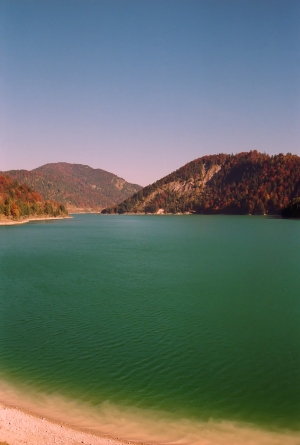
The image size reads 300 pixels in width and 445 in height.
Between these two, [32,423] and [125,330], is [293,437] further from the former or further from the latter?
[125,330]

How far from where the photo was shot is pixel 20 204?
14200 centimetres

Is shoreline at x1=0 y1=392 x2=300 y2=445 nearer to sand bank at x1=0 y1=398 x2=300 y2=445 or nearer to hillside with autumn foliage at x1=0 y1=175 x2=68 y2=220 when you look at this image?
sand bank at x1=0 y1=398 x2=300 y2=445

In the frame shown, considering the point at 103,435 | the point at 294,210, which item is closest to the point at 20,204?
the point at 294,210

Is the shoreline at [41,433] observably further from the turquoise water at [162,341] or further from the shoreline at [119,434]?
the turquoise water at [162,341]

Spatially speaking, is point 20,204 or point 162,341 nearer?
point 162,341

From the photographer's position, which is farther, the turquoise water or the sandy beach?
the turquoise water

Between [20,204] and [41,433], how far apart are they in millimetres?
141229

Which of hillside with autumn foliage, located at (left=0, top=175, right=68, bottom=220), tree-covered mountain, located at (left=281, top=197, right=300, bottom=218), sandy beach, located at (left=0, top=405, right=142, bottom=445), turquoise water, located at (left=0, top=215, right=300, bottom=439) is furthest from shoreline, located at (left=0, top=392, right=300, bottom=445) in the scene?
tree-covered mountain, located at (left=281, top=197, right=300, bottom=218)

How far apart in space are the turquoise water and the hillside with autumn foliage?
10164 centimetres

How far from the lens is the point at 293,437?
33.7ft

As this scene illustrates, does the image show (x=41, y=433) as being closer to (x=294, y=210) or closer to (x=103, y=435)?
(x=103, y=435)

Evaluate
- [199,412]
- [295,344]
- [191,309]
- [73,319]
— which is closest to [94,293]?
[73,319]

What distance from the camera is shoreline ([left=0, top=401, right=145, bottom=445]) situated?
945 cm

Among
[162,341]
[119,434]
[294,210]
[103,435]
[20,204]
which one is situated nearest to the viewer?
[103,435]
